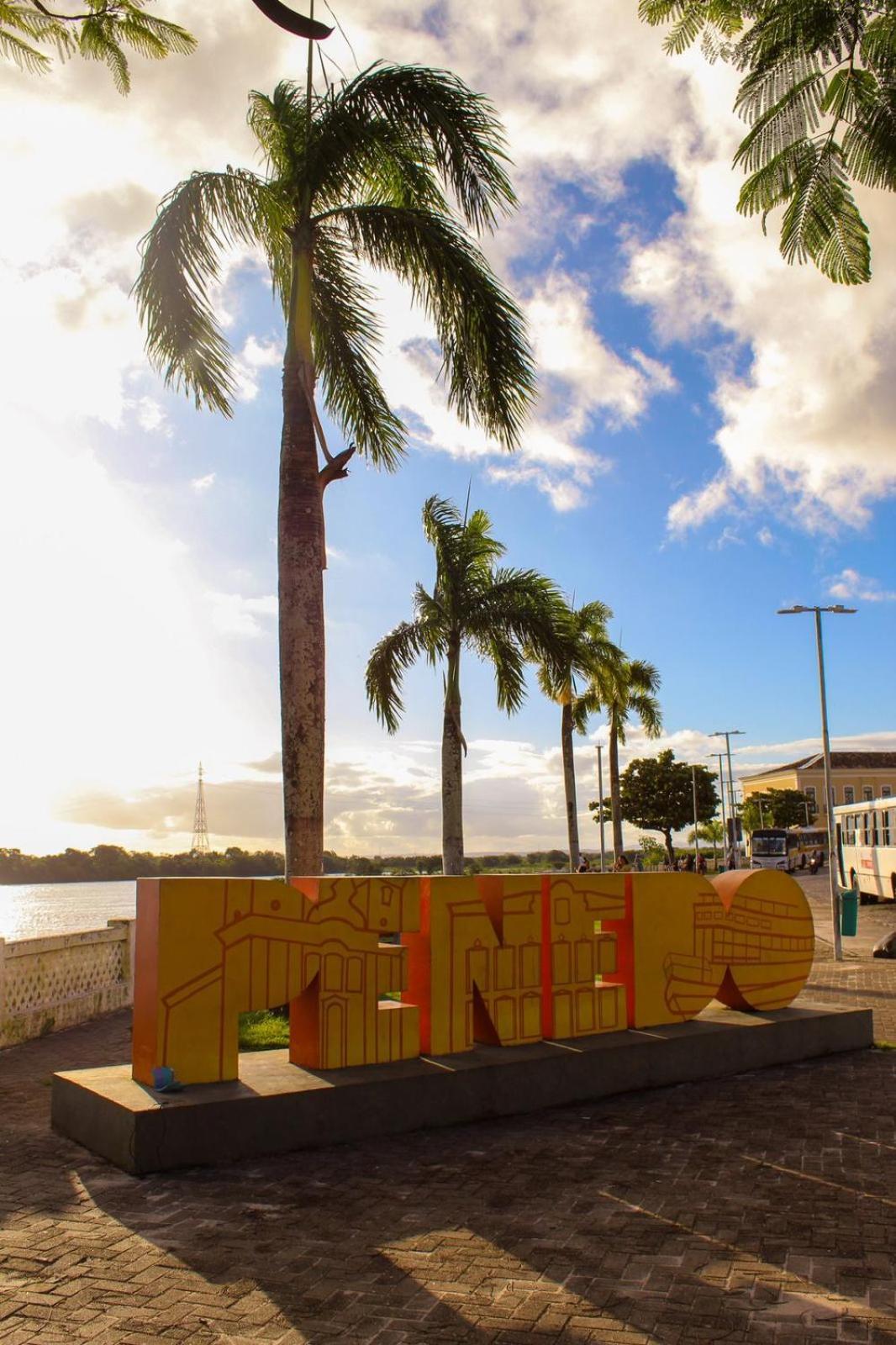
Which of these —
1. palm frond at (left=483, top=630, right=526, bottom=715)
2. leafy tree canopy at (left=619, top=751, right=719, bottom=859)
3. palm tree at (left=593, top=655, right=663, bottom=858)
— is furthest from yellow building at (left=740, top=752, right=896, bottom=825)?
palm frond at (left=483, top=630, right=526, bottom=715)

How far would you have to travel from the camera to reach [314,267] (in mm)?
12758

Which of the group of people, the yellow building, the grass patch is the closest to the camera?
the grass patch

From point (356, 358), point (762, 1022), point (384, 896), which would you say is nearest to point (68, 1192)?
point (384, 896)

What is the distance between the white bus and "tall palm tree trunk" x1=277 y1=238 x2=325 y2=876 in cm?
2470

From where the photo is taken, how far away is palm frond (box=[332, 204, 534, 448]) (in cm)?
1184

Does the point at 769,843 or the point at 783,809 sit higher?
the point at 783,809

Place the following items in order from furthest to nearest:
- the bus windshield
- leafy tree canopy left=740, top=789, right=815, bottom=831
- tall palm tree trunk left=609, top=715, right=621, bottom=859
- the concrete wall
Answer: leafy tree canopy left=740, top=789, right=815, bottom=831
the bus windshield
tall palm tree trunk left=609, top=715, right=621, bottom=859
the concrete wall

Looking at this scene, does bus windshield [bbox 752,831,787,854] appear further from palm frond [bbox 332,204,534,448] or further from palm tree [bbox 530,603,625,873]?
palm frond [bbox 332,204,534,448]

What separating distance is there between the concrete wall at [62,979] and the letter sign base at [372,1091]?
12.7ft

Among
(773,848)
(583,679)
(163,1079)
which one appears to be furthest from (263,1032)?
(773,848)

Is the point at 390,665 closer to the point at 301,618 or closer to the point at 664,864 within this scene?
the point at 301,618

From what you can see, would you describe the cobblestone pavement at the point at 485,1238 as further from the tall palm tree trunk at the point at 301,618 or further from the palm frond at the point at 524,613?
the palm frond at the point at 524,613

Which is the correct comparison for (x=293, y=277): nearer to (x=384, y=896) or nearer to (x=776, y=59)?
(x=776, y=59)

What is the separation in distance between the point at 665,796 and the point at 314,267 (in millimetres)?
61108
